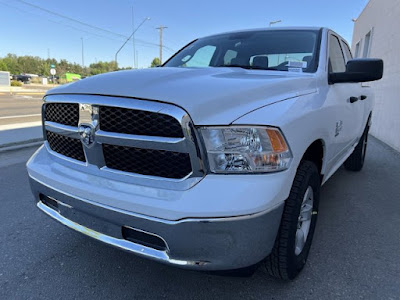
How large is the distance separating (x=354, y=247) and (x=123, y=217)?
2032 millimetres

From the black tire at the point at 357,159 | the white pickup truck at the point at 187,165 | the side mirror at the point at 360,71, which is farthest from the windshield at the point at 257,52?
the black tire at the point at 357,159

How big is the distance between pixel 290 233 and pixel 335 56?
2.20 metres

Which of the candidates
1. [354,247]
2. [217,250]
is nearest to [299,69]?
[354,247]

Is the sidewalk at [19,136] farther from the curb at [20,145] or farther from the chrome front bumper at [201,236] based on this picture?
the chrome front bumper at [201,236]

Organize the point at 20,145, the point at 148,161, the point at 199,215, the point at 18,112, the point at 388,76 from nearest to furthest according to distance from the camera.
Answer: the point at 199,215, the point at 148,161, the point at 20,145, the point at 388,76, the point at 18,112

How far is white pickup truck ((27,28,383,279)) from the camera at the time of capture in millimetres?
1571

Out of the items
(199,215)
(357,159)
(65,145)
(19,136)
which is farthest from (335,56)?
(19,136)

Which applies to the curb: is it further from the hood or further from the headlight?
the headlight

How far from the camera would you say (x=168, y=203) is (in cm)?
157

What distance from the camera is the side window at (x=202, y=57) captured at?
128 inches

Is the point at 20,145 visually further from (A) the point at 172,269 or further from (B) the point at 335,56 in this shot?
(B) the point at 335,56

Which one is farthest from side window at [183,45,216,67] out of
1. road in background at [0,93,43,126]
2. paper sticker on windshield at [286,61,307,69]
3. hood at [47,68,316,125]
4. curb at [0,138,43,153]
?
road in background at [0,93,43,126]

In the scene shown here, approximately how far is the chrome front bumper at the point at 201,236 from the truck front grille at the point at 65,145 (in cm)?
38

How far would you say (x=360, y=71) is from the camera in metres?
2.62
